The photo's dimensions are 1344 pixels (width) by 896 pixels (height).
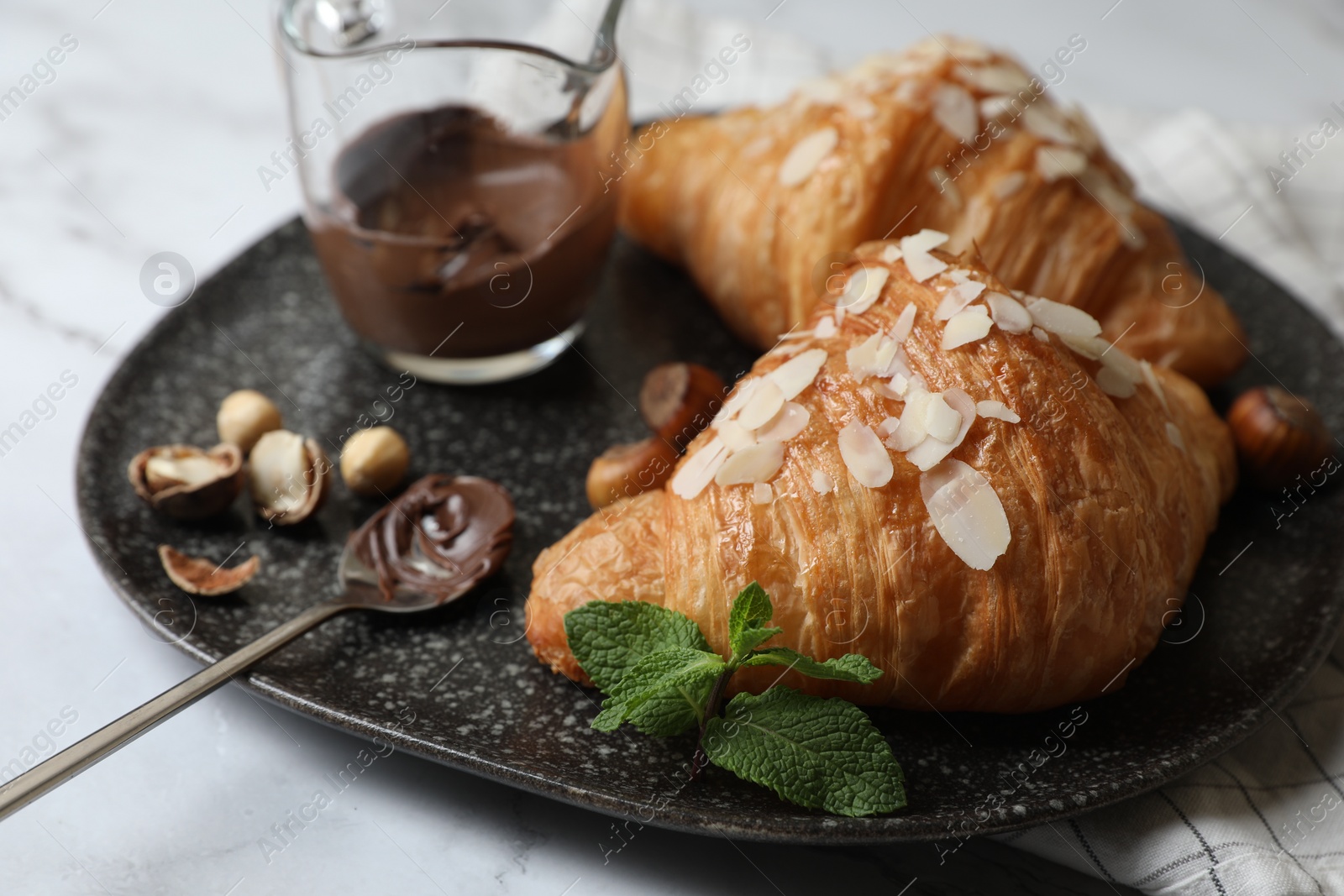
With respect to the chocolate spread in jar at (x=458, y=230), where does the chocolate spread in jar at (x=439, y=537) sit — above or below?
below

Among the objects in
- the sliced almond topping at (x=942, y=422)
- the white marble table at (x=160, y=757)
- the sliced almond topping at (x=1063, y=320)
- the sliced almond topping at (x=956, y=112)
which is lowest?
the white marble table at (x=160, y=757)

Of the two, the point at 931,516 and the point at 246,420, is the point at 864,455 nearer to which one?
the point at 931,516

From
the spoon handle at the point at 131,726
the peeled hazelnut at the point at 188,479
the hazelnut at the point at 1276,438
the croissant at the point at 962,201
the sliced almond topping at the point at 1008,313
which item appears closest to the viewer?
the spoon handle at the point at 131,726

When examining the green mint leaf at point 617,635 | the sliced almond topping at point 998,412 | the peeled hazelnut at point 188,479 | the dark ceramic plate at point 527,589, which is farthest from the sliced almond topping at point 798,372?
the peeled hazelnut at point 188,479

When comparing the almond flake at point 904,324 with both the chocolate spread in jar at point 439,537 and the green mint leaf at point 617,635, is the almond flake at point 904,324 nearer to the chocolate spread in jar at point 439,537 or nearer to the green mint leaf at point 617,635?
the green mint leaf at point 617,635

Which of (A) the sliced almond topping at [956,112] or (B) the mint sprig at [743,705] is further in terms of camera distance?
(A) the sliced almond topping at [956,112]

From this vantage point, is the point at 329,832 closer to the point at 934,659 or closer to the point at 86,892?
the point at 86,892
